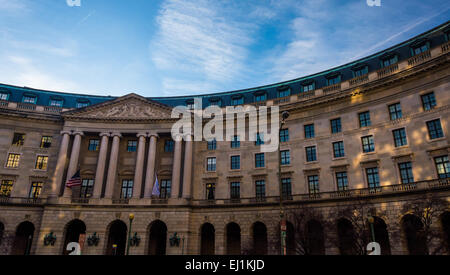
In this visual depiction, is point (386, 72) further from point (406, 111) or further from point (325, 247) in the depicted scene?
Answer: point (325, 247)

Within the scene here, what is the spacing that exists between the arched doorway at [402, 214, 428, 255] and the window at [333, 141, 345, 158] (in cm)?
1016

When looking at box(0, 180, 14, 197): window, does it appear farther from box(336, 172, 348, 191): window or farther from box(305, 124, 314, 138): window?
box(336, 172, 348, 191): window

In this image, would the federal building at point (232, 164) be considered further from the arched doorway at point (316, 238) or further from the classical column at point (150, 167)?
the arched doorway at point (316, 238)

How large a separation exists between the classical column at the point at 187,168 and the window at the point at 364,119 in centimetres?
2384

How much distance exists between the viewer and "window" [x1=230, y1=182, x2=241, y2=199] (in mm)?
45344

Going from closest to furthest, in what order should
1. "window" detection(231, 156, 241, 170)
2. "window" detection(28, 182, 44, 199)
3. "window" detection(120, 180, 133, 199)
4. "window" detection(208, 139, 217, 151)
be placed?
"window" detection(231, 156, 241, 170) < "window" detection(28, 182, 44, 199) < "window" detection(120, 180, 133, 199) < "window" detection(208, 139, 217, 151)

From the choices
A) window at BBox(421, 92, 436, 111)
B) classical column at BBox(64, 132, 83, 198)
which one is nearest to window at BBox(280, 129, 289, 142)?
window at BBox(421, 92, 436, 111)

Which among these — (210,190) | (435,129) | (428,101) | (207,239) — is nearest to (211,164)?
(210,190)

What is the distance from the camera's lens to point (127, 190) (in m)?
48.9

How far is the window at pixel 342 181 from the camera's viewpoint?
3884cm

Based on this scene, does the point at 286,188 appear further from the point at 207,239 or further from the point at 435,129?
the point at 435,129

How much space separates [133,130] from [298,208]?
27.7 m

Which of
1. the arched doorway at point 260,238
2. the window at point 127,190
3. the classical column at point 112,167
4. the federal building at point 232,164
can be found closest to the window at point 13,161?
the federal building at point 232,164

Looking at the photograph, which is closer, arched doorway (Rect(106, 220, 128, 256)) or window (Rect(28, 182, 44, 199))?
arched doorway (Rect(106, 220, 128, 256))
